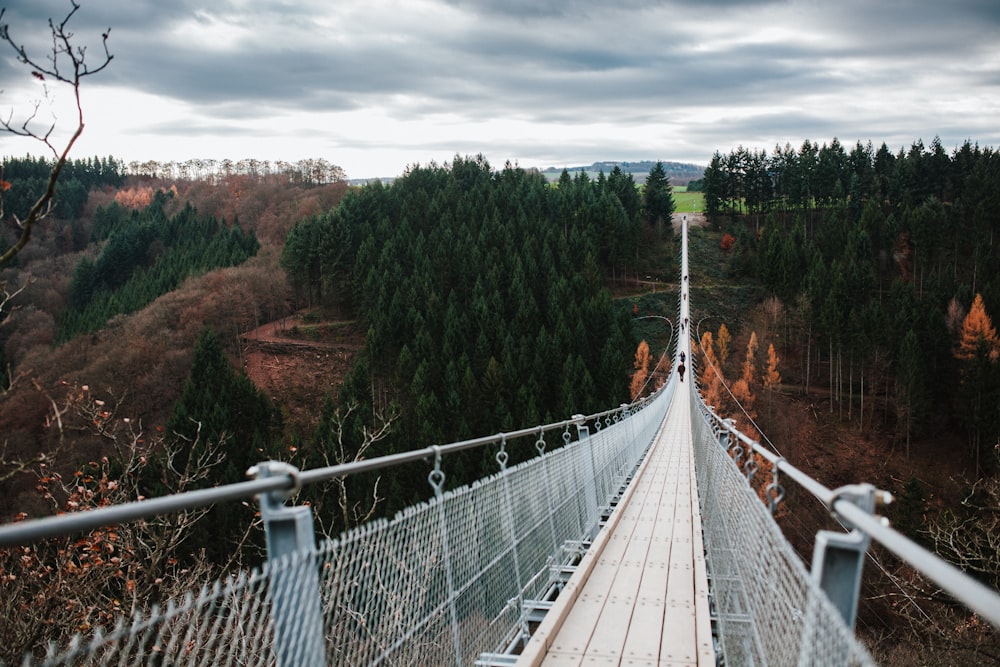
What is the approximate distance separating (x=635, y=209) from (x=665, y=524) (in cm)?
7532

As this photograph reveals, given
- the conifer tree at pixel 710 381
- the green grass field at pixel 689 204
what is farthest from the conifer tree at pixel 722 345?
the green grass field at pixel 689 204

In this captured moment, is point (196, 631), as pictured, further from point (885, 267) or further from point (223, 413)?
point (885, 267)

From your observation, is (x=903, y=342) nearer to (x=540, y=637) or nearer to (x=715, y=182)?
(x=715, y=182)

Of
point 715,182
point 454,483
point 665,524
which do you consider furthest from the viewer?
point 715,182

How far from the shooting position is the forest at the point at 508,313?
39.3 metres

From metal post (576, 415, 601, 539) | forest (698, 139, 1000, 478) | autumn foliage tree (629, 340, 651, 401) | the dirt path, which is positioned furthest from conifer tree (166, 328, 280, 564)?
forest (698, 139, 1000, 478)

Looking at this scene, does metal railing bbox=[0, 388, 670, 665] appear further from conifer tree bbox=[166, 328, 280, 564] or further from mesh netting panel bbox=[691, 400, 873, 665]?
conifer tree bbox=[166, 328, 280, 564]

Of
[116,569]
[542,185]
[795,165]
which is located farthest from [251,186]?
[116,569]

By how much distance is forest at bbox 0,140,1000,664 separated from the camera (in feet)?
129

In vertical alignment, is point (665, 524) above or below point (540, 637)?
below

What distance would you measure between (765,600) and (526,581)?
2558 millimetres

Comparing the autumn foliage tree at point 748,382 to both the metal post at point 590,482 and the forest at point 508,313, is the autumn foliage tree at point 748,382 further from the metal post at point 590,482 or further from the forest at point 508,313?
the metal post at point 590,482

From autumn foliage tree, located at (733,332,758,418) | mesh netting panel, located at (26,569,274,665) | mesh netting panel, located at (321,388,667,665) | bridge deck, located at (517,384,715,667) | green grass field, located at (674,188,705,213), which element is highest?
green grass field, located at (674,188,705,213)

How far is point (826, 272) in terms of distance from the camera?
59.8 m
